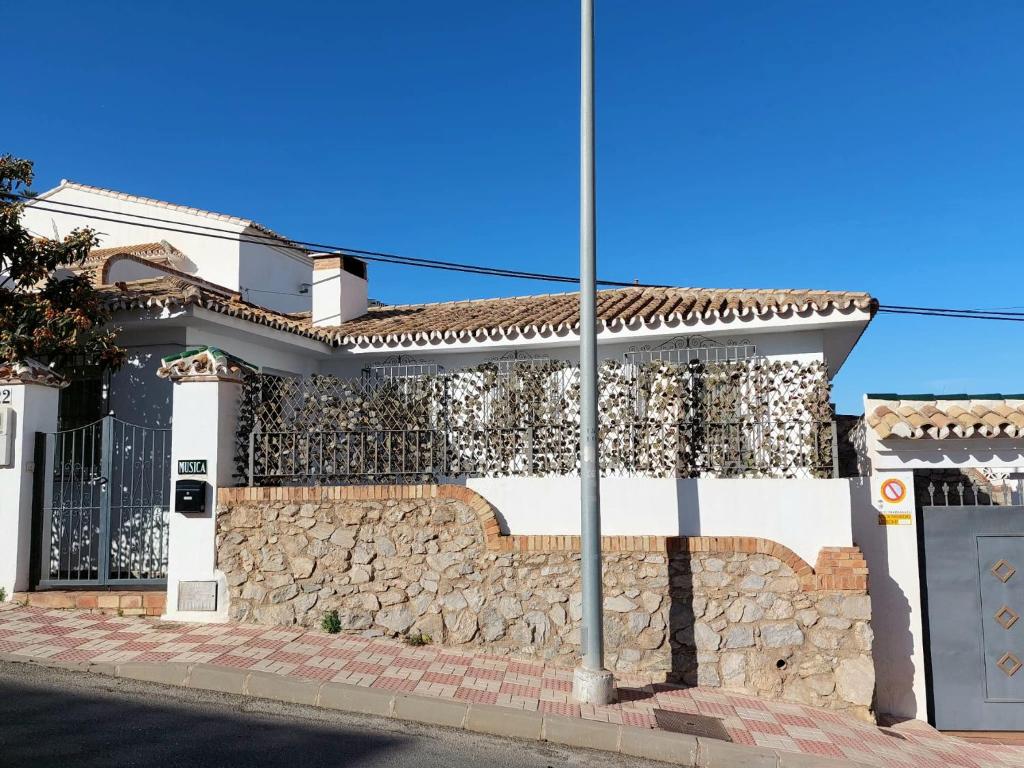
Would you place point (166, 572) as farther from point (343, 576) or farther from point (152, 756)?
point (152, 756)

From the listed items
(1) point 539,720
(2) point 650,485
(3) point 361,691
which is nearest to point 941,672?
(2) point 650,485

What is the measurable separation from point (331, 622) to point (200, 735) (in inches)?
106

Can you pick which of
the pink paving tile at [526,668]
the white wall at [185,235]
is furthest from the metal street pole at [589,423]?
the white wall at [185,235]

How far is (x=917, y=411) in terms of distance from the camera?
7.89 metres

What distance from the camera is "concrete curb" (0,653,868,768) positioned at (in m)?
5.82

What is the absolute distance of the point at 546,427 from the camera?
8297mm

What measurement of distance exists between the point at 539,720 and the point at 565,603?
1726mm

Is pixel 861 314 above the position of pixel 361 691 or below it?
above

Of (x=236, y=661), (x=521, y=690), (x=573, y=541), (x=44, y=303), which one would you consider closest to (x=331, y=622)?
(x=236, y=661)

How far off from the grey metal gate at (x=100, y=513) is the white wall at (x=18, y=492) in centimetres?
13

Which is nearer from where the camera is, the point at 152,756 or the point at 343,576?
the point at 152,756

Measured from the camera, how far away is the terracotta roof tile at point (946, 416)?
764cm

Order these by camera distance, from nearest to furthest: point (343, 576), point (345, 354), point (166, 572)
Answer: point (343, 576) → point (166, 572) → point (345, 354)

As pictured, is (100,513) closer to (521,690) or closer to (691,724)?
(521,690)
